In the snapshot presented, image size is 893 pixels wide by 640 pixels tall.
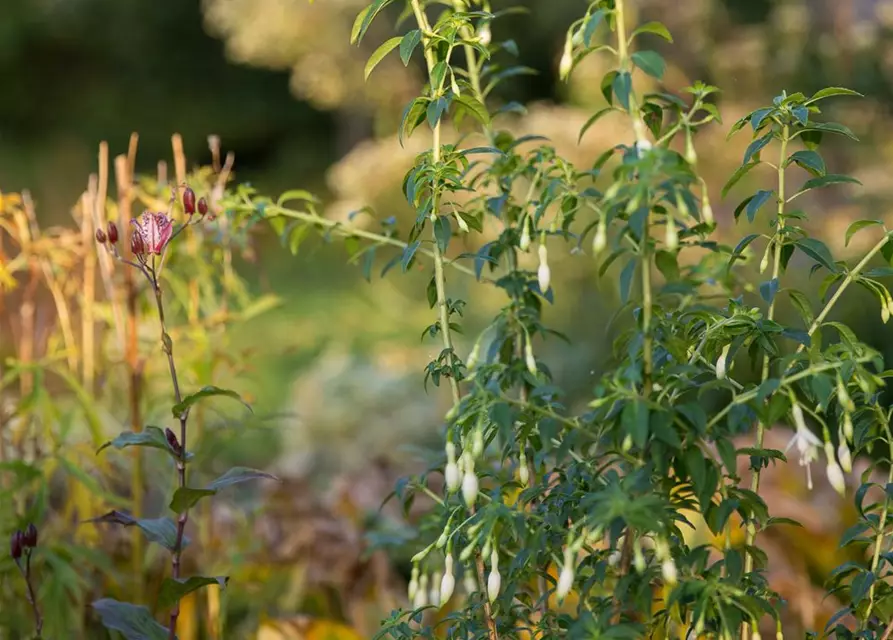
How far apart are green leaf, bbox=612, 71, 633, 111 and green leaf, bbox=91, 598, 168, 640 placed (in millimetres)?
649

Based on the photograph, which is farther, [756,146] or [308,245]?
[308,245]

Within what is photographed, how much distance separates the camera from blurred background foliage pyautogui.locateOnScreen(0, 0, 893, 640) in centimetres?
131

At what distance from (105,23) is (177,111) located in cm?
98

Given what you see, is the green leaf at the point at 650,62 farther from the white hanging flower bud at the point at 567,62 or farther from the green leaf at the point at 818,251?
the green leaf at the point at 818,251

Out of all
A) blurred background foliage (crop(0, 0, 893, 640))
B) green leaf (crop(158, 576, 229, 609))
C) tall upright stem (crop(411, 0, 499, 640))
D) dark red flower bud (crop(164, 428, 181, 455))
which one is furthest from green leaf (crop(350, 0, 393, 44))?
green leaf (crop(158, 576, 229, 609))

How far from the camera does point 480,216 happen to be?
39.0 inches

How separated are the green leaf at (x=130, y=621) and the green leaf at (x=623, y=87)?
0.65 meters

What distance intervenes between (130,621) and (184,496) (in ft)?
0.55

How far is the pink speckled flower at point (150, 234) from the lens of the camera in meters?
0.78

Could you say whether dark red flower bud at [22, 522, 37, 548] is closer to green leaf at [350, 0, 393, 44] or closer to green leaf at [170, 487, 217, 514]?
green leaf at [170, 487, 217, 514]

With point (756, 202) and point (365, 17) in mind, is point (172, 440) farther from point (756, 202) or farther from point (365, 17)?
point (756, 202)

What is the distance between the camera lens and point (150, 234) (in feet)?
2.56

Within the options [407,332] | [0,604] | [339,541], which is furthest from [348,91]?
[0,604]

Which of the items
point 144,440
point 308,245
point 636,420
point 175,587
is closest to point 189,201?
point 144,440
